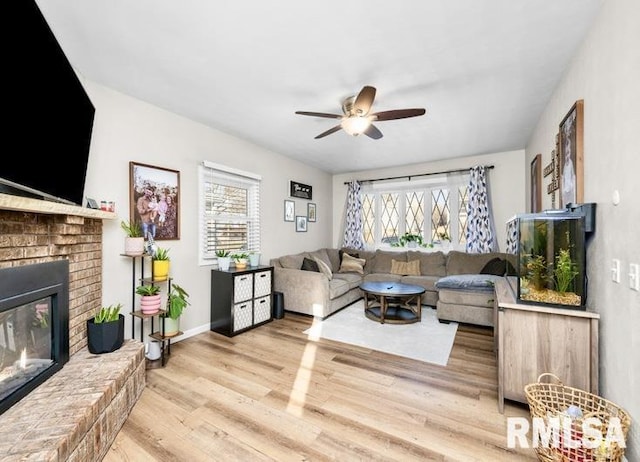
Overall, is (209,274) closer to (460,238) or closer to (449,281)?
(449,281)

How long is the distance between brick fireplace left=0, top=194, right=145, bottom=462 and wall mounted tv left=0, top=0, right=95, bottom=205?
0.15 meters

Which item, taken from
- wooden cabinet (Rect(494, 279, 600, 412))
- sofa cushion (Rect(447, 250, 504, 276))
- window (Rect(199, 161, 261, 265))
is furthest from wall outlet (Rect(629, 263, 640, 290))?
window (Rect(199, 161, 261, 265))

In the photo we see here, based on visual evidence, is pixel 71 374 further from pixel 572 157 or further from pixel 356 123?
pixel 572 157

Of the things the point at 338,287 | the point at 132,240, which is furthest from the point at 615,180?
the point at 132,240

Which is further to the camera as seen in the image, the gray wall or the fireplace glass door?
the fireplace glass door

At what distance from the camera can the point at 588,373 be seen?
1.63 metres

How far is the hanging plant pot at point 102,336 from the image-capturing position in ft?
6.35

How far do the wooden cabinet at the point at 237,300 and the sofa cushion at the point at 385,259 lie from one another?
237cm

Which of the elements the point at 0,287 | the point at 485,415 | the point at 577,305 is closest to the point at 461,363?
the point at 485,415

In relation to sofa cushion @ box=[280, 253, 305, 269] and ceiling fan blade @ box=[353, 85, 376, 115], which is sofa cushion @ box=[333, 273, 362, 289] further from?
ceiling fan blade @ box=[353, 85, 376, 115]

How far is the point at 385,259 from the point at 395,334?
2.13 metres

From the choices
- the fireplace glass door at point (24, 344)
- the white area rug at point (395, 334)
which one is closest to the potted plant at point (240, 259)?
the white area rug at point (395, 334)

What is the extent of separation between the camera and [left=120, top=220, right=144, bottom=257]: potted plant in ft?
7.98

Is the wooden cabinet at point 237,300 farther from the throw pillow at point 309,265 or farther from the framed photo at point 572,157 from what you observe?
the framed photo at point 572,157
